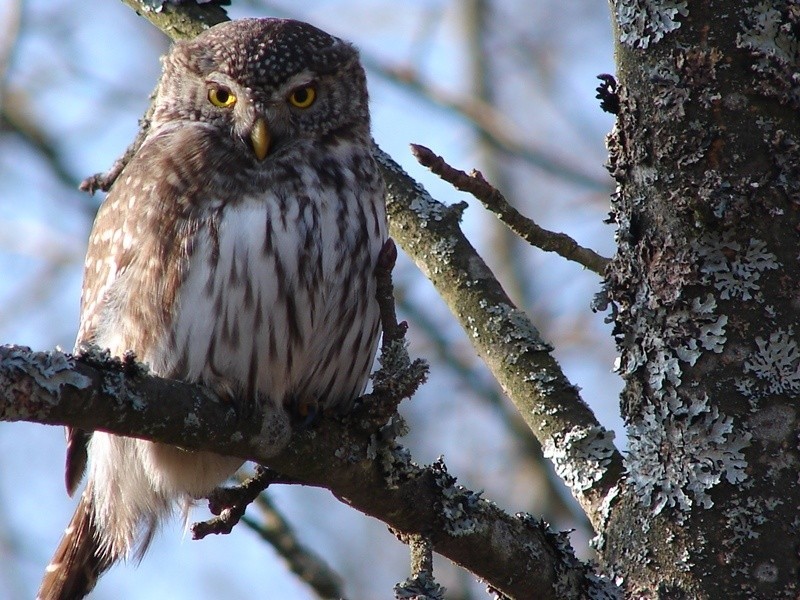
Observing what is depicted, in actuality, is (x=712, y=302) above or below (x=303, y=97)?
below

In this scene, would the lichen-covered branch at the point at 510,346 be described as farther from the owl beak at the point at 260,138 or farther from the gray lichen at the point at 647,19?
the gray lichen at the point at 647,19

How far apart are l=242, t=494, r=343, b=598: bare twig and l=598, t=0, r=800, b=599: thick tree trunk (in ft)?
3.87

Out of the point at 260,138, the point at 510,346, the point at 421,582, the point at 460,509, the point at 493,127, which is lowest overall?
the point at 421,582

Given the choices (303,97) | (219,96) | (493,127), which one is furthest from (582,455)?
(493,127)

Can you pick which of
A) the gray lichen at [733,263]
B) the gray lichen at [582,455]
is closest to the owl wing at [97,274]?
the gray lichen at [582,455]

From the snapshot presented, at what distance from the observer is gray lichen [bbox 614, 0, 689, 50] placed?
239 cm

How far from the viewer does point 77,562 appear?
11.7 feet

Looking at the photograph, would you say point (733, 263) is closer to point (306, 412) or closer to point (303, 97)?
point (306, 412)

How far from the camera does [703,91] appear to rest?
93.3 inches

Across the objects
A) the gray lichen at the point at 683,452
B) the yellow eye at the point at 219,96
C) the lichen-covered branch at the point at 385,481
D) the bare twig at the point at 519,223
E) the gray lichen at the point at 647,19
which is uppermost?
the yellow eye at the point at 219,96

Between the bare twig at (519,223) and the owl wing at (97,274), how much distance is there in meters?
1.00

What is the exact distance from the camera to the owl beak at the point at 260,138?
320cm

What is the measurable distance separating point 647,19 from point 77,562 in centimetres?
248

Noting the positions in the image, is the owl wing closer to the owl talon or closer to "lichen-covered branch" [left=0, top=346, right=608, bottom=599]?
the owl talon
